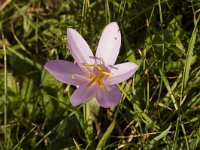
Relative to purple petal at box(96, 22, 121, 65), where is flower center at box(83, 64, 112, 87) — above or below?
below

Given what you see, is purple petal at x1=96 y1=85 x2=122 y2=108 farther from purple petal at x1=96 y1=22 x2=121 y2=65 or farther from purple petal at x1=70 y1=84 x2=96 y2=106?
purple petal at x1=96 y1=22 x2=121 y2=65

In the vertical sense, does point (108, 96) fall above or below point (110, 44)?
below

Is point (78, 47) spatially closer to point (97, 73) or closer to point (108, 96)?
point (97, 73)

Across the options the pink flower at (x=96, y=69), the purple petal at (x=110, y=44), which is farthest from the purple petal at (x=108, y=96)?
the purple petal at (x=110, y=44)

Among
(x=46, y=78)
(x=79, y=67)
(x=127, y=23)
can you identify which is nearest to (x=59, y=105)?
(x=46, y=78)

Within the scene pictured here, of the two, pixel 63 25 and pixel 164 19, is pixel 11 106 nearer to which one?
pixel 63 25

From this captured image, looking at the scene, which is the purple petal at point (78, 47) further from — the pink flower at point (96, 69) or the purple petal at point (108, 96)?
the purple petal at point (108, 96)

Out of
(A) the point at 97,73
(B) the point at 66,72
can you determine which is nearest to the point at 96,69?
(A) the point at 97,73

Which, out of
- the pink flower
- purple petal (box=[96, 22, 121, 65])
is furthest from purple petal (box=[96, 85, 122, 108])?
purple petal (box=[96, 22, 121, 65])
